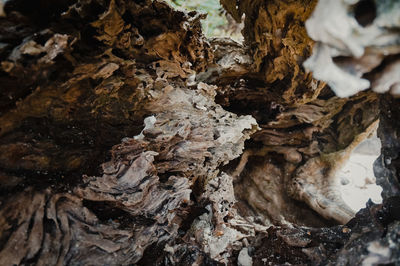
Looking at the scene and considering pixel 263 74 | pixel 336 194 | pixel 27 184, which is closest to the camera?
pixel 27 184

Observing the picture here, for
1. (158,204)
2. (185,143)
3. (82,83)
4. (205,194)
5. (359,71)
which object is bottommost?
(205,194)

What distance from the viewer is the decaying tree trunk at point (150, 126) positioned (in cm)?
172

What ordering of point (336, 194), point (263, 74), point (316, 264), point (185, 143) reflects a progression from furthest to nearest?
point (336, 194), point (263, 74), point (185, 143), point (316, 264)

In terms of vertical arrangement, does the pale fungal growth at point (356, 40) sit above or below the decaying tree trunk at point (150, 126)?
above

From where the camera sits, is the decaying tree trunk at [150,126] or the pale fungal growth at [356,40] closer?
the pale fungal growth at [356,40]

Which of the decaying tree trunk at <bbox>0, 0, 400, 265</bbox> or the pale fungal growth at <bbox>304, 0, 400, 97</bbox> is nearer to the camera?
Answer: the pale fungal growth at <bbox>304, 0, 400, 97</bbox>

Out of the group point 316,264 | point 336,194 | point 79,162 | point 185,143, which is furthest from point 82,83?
point 336,194

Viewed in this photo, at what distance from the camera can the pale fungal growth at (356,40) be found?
126 centimetres

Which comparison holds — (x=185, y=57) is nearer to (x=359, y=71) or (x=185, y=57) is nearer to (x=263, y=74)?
(x=263, y=74)

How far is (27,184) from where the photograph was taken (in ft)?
7.18

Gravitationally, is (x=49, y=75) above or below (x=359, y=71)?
below

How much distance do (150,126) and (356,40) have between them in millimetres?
2449

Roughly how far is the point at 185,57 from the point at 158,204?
2342mm

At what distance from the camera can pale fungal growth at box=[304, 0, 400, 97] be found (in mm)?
1263
